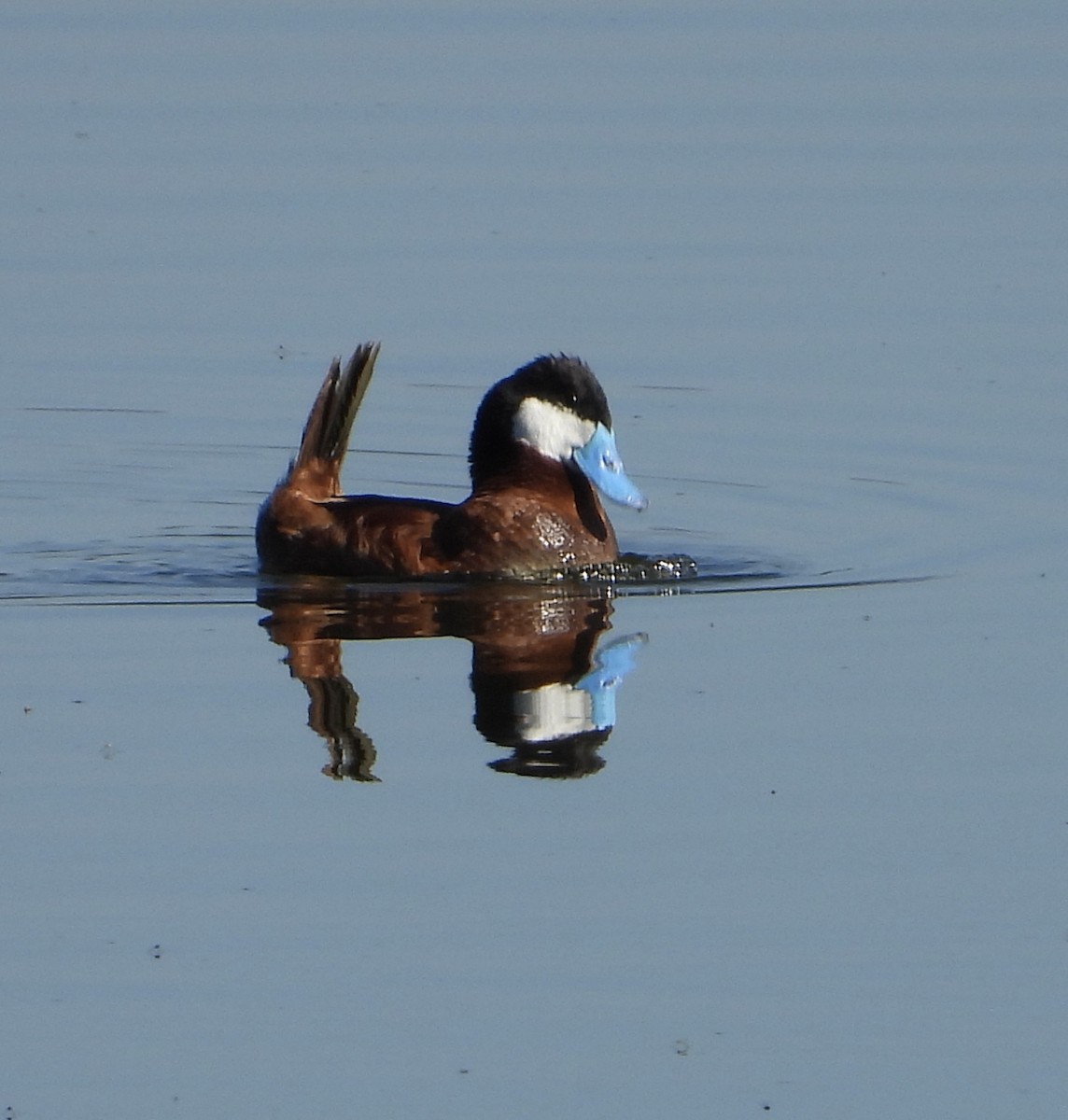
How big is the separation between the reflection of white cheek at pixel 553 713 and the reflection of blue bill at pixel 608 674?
0.02 metres

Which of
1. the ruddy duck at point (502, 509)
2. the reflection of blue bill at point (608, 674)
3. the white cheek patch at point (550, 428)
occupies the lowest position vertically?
the reflection of blue bill at point (608, 674)

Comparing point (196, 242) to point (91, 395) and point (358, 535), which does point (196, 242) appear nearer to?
point (91, 395)

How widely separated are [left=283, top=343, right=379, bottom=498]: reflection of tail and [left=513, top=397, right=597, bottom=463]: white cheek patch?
2.29 ft

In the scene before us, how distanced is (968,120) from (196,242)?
491 cm

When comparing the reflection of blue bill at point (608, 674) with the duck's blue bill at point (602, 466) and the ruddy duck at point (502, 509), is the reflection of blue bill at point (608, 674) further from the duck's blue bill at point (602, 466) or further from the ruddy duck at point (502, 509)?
the duck's blue bill at point (602, 466)

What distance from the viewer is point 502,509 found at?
10.1 meters

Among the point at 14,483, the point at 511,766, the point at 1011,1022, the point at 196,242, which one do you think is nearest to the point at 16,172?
the point at 196,242

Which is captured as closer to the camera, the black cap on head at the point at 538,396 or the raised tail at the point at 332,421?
the black cap on head at the point at 538,396

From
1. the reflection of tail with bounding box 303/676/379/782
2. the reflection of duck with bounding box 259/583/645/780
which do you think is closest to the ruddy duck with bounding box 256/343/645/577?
the reflection of duck with bounding box 259/583/645/780

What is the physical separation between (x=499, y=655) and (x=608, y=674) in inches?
16.5

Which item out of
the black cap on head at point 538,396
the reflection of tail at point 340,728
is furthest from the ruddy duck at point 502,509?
the reflection of tail at point 340,728

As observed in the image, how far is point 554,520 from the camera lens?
1018 cm

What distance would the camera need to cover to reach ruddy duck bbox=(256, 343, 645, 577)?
32.8 ft

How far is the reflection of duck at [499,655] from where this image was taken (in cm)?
798
